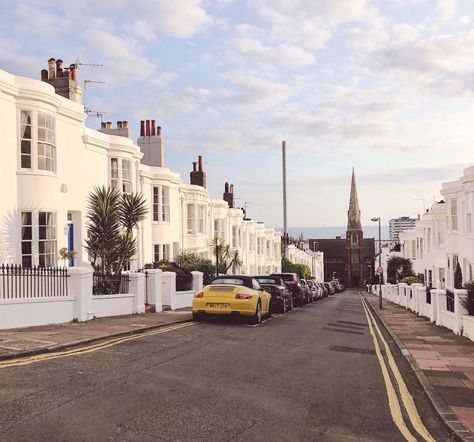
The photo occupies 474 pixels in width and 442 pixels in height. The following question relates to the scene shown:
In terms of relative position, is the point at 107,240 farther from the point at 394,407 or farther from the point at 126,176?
the point at 394,407

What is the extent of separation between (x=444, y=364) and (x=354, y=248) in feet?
473

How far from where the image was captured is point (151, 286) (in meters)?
20.4

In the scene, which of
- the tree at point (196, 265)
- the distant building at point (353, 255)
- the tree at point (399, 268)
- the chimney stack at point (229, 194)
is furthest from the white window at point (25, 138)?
the distant building at point (353, 255)

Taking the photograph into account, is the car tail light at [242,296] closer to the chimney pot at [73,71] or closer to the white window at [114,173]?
the white window at [114,173]

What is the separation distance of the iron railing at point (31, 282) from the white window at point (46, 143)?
5.56 metres

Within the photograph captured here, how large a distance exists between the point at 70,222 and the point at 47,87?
18.4 feet

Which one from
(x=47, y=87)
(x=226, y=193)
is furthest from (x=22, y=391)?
(x=226, y=193)

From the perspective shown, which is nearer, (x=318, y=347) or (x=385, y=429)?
(x=385, y=429)

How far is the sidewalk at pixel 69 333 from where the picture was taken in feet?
34.1

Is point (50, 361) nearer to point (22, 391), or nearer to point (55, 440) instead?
point (22, 391)

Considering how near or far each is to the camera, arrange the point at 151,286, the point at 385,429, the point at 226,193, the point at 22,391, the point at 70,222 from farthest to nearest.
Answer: the point at 226,193 → the point at 70,222 → the point at 151,286 → the point at 22,391 → the point at 385,429

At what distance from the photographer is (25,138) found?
18.8 meters

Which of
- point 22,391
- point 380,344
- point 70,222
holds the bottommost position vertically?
point 380,344

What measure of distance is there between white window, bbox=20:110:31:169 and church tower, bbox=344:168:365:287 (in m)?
138
